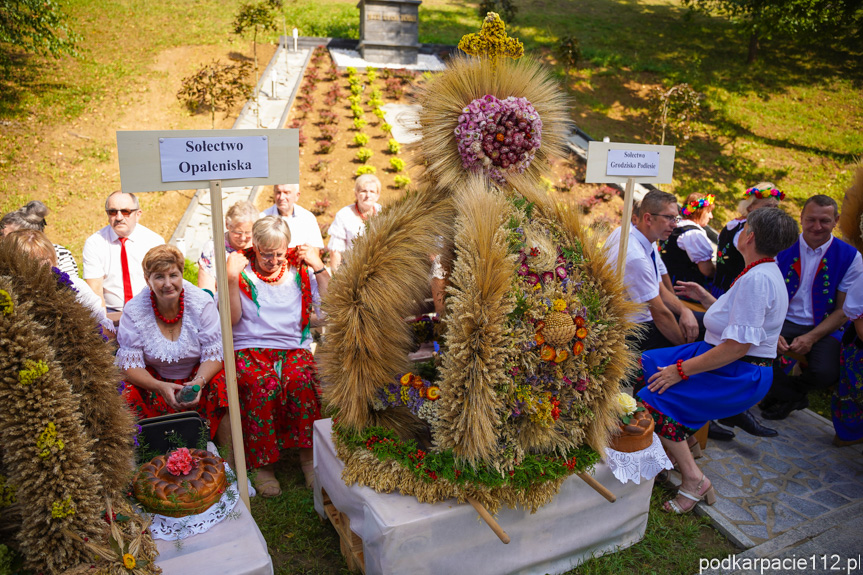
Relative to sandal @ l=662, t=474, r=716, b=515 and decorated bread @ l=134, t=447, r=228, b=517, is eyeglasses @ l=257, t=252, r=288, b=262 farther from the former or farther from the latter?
sandal @ l=662, t=474, r=716, b=515

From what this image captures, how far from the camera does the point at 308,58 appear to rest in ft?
44.7

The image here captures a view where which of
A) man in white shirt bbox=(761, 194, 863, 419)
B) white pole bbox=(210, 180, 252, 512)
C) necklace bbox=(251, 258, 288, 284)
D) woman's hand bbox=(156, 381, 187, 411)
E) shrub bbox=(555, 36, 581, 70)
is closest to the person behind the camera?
white pole bbox=(210, 180, 252, 512)

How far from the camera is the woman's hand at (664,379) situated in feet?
11.2

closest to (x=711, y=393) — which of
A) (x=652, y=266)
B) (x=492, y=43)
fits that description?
(x=652, y=266)

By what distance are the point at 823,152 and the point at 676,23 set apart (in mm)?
9569

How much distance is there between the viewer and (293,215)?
5230 mm

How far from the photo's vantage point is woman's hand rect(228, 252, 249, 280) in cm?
361

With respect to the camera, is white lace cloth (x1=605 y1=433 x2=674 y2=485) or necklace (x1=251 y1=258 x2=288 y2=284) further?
necklace (x1=251 y1=258 x2=288 y2=284)

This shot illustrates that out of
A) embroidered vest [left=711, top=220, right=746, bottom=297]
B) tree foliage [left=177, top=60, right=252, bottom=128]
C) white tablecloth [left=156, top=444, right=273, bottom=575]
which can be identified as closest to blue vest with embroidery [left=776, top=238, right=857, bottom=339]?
embroidered vest [left=711, top=220, right=746, bottom=297]

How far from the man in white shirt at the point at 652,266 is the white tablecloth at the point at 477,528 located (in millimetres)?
1229

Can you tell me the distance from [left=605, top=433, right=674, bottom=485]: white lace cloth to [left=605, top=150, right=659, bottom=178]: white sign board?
1.58 metres

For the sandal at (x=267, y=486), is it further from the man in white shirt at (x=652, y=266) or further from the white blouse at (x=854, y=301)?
the white blouse at (x=854, y=301)

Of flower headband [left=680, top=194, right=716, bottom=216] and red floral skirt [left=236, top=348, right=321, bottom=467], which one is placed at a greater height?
flower headband [left=680, top=194, right=716, bottom=216]

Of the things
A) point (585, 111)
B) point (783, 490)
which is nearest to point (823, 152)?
point (585, 111)
